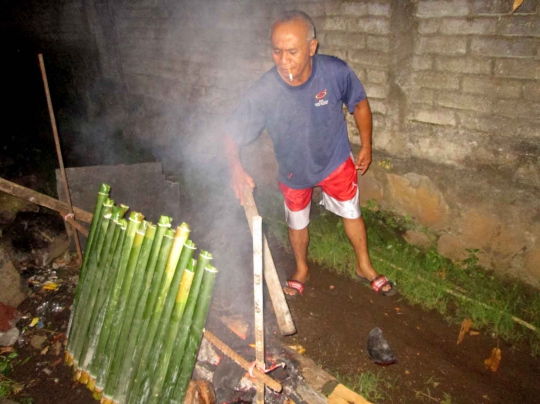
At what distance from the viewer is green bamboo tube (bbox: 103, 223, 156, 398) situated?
9.68ft

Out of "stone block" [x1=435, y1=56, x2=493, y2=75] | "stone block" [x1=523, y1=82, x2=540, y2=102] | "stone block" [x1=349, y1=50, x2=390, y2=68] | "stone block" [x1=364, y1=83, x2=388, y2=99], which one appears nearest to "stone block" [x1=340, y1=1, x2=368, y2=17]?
"stone block" [x1=349, y1=50, x2=390, y2=68]

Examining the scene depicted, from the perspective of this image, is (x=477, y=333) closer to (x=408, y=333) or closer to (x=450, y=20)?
(x=408, y=333)

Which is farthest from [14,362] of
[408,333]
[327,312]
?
[408,333]

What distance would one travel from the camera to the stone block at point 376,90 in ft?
14.5

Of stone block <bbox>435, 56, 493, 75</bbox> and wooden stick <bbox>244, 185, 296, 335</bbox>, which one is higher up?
stone block <bbox>435, 56, 493, 75</bbox>

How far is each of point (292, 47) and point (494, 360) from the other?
11.0 feet

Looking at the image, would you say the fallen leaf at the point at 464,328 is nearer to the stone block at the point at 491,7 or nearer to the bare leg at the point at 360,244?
the bare leg at the point at 360,244

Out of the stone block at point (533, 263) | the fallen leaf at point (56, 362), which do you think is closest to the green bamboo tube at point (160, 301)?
the fallen leaf at point (56, 362)

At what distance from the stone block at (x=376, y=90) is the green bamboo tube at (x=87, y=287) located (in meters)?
3.15

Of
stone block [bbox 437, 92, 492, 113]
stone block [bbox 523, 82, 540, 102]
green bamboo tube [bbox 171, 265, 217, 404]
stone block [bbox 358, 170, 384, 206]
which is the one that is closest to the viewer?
green bamboo tube [bbox 171, 265, 217, 404]

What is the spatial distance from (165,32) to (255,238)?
5938 millimetres

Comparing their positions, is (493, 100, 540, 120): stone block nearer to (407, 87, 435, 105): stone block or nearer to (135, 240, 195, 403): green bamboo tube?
(407, 87, 435, 105): stone block

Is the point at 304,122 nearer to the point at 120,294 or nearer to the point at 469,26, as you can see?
the point at 469,26

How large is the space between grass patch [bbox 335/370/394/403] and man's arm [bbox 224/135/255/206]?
1870mm
